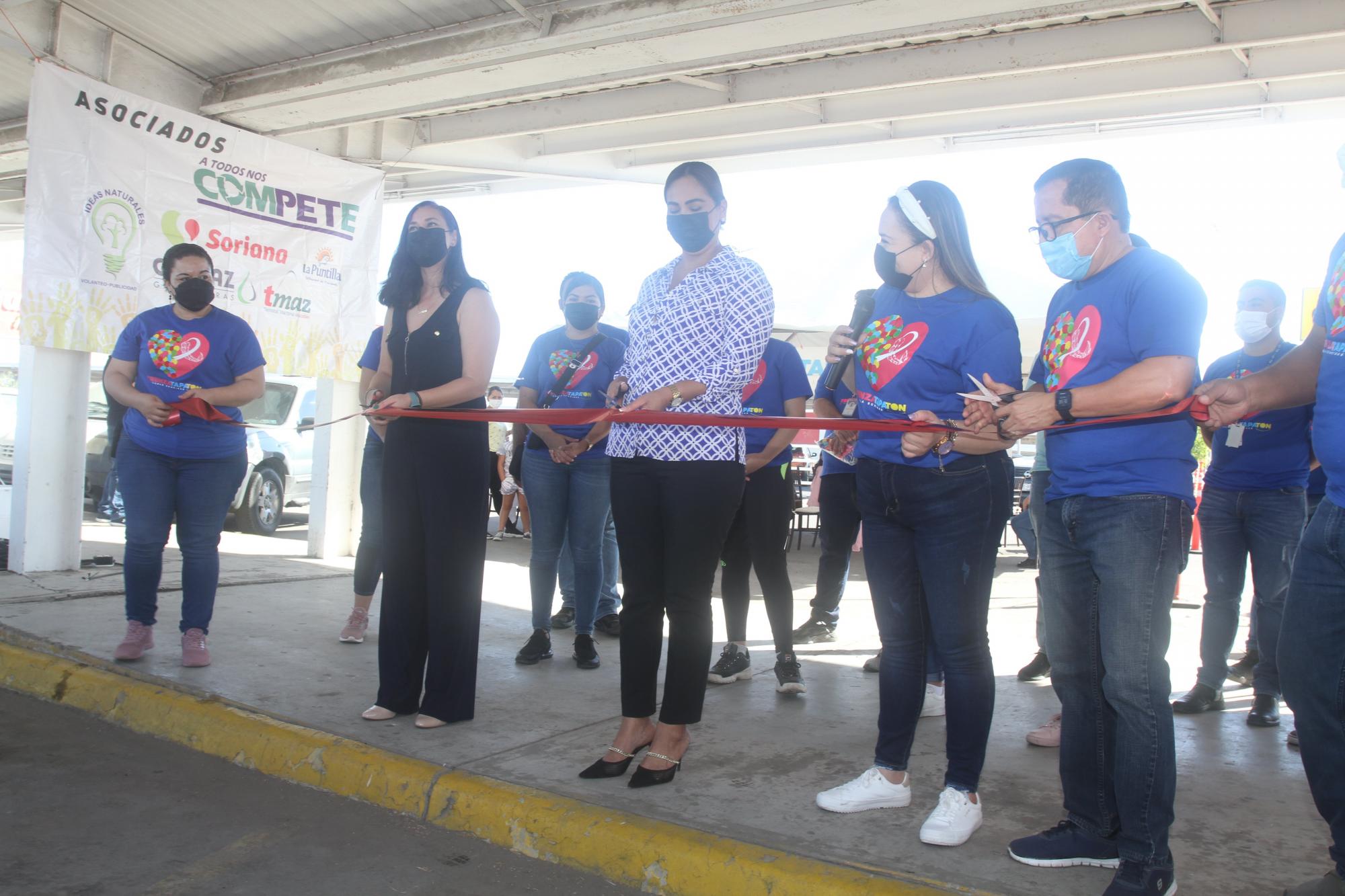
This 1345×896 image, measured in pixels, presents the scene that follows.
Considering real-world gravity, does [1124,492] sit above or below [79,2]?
below

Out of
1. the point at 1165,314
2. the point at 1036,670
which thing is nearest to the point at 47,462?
the point at 1036,670

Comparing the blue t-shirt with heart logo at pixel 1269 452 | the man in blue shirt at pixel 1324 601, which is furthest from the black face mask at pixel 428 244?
the blue t-shirt with heart logo at pixel 1269 452

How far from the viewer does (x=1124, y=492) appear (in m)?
2.74

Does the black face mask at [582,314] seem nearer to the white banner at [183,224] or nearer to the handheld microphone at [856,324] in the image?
the handheld microphone at [856,324]

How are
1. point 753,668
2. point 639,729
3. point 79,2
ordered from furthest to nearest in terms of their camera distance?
point 79,2
point 753,668
point 639,729

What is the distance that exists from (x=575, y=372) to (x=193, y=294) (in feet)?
6.25

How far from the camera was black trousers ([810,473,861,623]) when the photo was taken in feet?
18.9

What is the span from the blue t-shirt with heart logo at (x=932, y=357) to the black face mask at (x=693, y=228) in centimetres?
70

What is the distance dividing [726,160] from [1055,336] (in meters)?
6.74

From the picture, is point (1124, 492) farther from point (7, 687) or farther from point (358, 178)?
point (358, 178)

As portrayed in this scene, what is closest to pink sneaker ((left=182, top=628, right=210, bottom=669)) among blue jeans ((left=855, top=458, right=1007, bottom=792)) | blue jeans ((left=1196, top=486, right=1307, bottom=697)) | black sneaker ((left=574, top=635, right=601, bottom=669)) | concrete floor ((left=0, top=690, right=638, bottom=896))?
concrete floor ((left=0, top=690, right=638, bottom=896))

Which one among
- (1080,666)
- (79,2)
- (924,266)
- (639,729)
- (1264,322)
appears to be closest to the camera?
(1080,666)

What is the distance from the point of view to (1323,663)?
257cm

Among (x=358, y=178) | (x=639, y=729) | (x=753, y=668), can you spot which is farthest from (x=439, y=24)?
(x=639, y=729)
